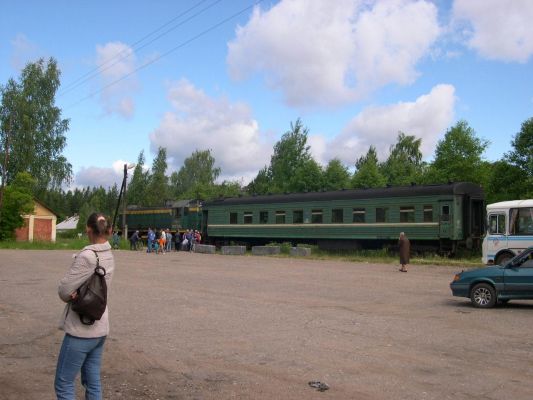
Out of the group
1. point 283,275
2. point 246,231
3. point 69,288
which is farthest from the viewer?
point 246,231

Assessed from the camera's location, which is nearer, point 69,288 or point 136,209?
point 69,288

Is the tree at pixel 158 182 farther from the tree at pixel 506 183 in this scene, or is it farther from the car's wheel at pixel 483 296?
the car's wheel at pixel 483 296

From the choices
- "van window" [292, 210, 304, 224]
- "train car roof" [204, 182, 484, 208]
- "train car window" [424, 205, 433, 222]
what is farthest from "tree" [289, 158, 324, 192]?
"train car window" [424, 205, 433, 222]

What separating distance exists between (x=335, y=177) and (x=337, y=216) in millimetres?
24547

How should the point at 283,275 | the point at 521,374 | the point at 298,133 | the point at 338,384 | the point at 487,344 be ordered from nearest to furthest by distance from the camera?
the point at 338,384 < the point at 521,374 < the point at 487,344 < the point at 283,275 < the point at 298,133

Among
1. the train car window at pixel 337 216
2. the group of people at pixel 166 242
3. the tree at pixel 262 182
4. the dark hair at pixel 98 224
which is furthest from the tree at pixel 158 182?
the dark hair at pixel 98 224

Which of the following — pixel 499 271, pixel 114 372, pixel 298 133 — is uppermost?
pixel 298 133

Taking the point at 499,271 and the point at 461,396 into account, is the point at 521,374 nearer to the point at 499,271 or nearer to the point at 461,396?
the point at 461,396

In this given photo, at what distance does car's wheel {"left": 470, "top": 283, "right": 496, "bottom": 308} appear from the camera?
40.7 ft

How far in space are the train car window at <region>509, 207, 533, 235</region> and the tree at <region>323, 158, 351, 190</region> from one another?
35.1 meters

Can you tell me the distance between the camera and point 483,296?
12516 millimetres

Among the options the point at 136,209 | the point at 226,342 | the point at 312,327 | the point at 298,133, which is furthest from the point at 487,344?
the point at 298,133

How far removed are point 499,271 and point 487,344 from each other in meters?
4.32

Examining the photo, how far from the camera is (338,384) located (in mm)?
6391
